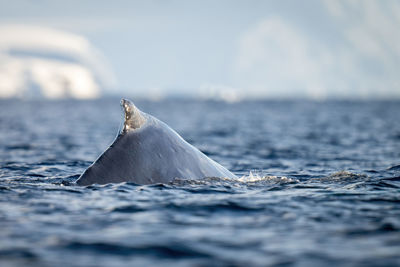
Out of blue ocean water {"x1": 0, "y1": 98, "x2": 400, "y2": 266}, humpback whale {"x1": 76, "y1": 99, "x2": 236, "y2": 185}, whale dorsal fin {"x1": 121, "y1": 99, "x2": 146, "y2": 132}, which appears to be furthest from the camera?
whale dorsal fin {"x1": 121, "y1": 99, "x2": 146, "y2": 132}

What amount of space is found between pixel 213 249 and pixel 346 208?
292 centimetres

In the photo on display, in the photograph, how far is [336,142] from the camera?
969 inches

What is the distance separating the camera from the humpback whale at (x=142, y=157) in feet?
30.1

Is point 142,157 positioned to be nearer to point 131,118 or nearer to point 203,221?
point 131,118

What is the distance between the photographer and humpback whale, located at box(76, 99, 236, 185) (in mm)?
Result: 9188

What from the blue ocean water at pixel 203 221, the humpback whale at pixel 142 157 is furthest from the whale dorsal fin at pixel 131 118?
the blue ocean water at pixel 203 221

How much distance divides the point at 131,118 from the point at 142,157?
0.65 metres

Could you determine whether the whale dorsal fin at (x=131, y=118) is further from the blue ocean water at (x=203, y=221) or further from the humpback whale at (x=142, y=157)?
the blue ocean water at (x=203, y=221)

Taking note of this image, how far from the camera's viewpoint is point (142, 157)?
928cm

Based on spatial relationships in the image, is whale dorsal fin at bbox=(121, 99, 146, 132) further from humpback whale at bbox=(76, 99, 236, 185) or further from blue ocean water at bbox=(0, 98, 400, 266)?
blue ocean water at bbox=(0, 98, 400, 266)

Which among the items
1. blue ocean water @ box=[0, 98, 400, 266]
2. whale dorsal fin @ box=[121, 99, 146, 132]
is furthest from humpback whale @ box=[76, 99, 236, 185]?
blue ocean water @ box=[0, 98, 400, 266]

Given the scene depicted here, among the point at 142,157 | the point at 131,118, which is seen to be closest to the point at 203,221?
the point at 142,157

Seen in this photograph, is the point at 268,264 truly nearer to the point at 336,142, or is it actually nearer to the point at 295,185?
the point at 295,185

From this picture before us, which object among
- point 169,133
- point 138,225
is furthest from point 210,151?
point 138,225
